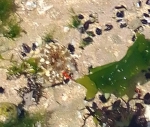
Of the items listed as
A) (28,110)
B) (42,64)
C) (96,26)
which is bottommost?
(28,110)

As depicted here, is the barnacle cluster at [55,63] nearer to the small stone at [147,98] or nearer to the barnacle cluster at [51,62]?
the barnacle cluster at [51,62]

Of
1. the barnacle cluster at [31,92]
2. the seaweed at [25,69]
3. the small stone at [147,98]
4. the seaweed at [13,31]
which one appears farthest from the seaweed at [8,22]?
the small stone at [147,98]

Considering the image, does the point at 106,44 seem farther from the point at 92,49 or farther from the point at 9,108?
the point at 9,108

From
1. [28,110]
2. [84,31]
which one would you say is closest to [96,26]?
[84,31]

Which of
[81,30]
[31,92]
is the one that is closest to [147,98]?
[81,30]

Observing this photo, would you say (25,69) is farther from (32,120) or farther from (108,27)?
(108,27)

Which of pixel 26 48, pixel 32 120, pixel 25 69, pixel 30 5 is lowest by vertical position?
pixel 32 120
